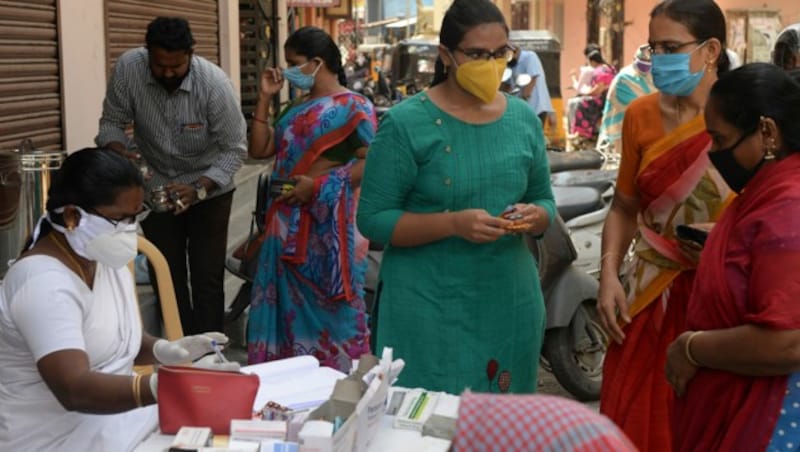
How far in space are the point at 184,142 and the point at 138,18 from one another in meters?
3.75

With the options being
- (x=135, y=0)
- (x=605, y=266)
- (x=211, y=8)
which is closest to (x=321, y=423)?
(x=605, y=266)

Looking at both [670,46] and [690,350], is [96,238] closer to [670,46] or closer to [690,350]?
[690,350]

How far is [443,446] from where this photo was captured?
267 centimetres

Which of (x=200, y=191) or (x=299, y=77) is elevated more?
(x=299, y=77)

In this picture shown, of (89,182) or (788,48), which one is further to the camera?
(788,48)

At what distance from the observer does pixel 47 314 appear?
3.18 metres

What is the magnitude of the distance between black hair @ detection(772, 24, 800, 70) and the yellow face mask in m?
2.66

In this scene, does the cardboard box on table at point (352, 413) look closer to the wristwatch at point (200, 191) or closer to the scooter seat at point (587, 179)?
the wristwatch at point (200, 191)

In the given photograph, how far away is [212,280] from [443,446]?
390 cm

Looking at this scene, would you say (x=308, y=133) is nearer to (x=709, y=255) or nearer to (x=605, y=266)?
(x=605, y=266)

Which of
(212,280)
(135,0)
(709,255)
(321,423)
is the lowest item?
(212,280)

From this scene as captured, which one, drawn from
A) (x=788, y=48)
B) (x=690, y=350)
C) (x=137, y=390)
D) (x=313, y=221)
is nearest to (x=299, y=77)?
(x=313, y=221)

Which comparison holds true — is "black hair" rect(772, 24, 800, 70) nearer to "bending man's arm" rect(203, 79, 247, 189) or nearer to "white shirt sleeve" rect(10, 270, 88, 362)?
"bending man's arm" rect(203, 79, 247, 189)

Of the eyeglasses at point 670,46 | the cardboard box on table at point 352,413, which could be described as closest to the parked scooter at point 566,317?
the eyeglasses at point 670,46
